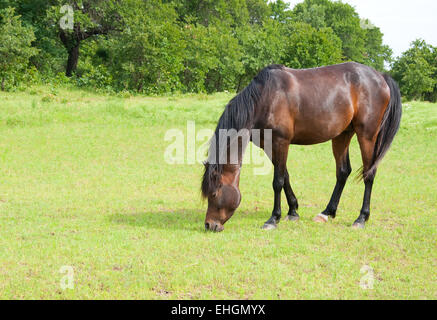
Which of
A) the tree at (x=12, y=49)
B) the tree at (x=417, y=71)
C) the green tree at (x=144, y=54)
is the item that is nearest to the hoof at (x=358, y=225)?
the tree at (x=12, y=49)

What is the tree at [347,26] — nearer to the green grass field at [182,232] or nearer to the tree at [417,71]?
the tree at [417,71]

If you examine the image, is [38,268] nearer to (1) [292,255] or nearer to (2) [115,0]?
(1) [292,255]

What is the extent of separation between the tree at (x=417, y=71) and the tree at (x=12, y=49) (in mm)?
38213

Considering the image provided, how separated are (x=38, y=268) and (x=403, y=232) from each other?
4.88 m

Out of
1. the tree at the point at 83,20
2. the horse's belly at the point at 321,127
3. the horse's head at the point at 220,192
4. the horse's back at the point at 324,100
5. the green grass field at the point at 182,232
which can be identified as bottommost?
the green grass field at the point at 182,232

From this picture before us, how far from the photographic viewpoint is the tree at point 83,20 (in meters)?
27.1

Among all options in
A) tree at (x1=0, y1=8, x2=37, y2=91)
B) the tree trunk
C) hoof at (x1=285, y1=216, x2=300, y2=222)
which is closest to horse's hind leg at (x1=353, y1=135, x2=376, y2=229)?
hoof at (x1=285, y1=216, x2=300, y2=222)

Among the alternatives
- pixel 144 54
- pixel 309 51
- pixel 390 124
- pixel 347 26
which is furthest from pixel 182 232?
pixel 347 26

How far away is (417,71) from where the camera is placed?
154ft

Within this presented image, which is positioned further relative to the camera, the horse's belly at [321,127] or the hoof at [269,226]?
the horse's belly at [321,127]

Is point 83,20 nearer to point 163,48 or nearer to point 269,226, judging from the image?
point 163,48

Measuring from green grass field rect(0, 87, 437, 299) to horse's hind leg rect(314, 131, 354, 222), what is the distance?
22 cm

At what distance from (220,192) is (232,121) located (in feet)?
3.30

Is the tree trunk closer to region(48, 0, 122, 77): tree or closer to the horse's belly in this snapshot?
region(48, 0, 122, 77): tree
